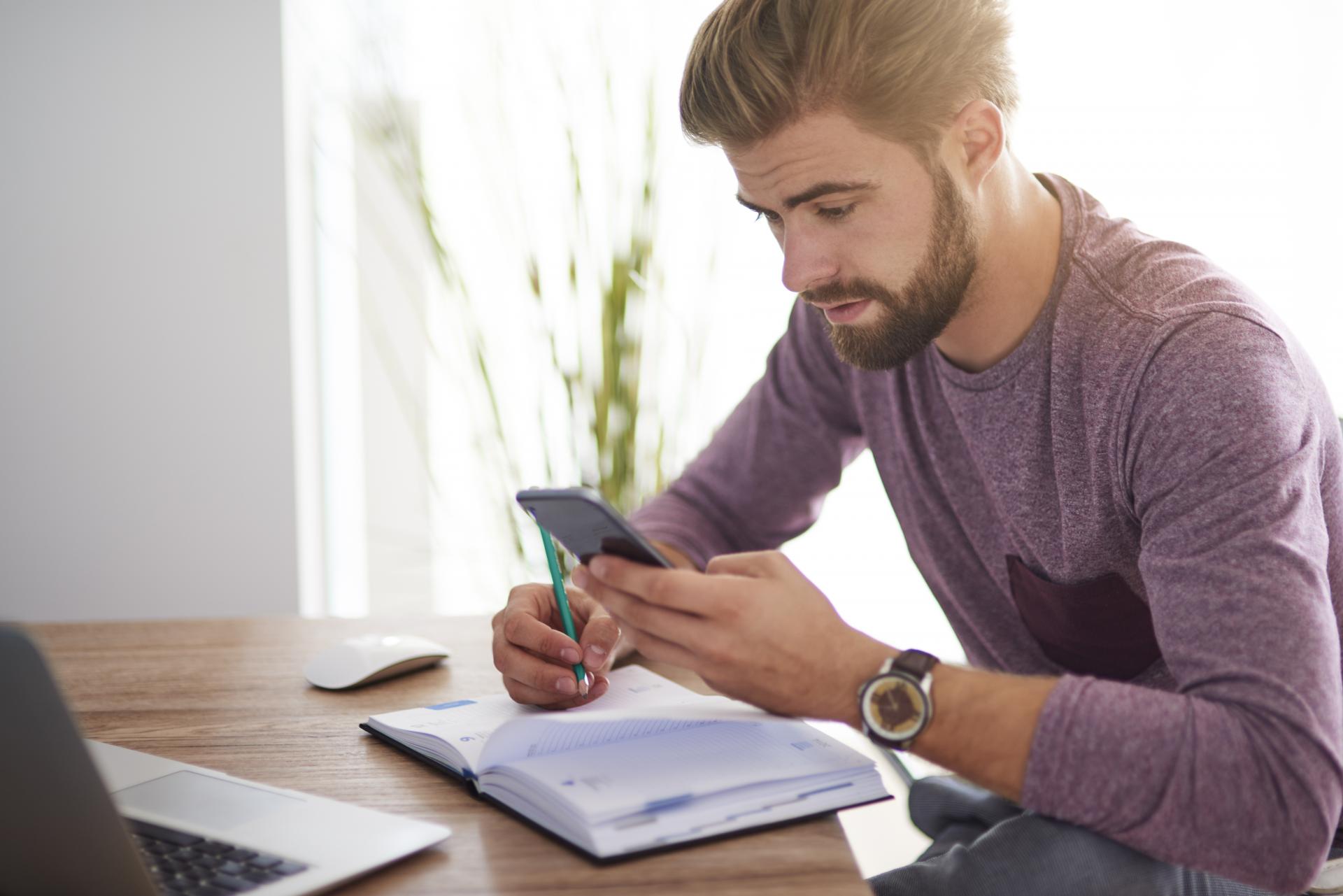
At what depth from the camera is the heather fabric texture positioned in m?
0.67

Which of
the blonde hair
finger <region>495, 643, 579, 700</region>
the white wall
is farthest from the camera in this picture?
the white wall

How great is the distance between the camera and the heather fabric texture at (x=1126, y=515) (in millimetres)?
671

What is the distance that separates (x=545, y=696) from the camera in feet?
2.90

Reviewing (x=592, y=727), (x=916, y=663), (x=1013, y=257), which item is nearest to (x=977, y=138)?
(x=1013, y=257)

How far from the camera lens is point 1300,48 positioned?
2.36 meters

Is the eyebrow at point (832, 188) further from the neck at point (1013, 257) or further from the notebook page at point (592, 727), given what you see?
the notebook page at point (592, 727)

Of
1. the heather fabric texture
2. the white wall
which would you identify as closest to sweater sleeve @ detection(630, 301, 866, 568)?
the heather fabric texture

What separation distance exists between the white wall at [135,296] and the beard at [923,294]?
70.3 inches

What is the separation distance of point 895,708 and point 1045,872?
139mm

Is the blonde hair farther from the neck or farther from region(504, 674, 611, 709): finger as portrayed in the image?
region(504, 674, 611, 709): finger

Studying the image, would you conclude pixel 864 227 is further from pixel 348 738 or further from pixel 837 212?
pixel 348 738

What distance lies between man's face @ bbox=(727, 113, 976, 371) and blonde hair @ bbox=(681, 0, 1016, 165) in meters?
0.02

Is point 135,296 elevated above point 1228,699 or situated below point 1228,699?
above

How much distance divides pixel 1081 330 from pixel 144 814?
0.86 metres
